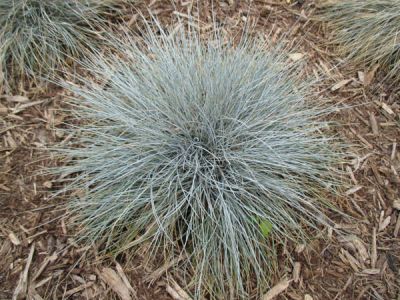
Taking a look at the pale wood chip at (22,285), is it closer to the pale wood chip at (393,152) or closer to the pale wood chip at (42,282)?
the pale wood chip at (42,282)

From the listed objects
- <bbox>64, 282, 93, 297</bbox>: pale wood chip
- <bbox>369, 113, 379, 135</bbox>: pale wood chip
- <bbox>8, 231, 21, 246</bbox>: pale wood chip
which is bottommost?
<bbox>64, 282, 93, 297</bbox>: pale wood chip

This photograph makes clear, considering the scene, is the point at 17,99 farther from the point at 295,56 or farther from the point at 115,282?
the point at 295,56

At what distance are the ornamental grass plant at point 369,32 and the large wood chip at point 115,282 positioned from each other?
7.16 ft

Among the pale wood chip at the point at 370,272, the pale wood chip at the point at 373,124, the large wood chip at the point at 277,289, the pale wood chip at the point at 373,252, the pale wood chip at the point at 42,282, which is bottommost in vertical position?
the pale wood chip at the point at 370,272

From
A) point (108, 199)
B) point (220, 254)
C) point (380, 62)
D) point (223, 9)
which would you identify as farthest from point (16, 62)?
point (380, 62)

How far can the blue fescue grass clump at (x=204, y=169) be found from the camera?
2047mm

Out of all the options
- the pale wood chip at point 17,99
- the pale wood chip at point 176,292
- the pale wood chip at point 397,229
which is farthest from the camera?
the pale wood chip at point 17,99

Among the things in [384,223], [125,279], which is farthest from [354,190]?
Result: [125,279]

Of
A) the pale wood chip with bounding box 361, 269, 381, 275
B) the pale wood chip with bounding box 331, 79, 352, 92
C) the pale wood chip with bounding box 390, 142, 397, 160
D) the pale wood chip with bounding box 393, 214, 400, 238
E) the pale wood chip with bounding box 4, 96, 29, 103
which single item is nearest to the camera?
the pale wood chip with bounding box 361, 269, 381, 275

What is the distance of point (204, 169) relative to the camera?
7.12ft

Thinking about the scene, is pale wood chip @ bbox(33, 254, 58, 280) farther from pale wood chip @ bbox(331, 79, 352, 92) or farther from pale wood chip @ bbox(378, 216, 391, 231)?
pale wood chip @ bbox(331, 79, 352, 92)

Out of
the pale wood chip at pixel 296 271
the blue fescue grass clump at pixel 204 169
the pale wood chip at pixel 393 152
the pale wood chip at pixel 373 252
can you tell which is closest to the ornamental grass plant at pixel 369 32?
the pale wood chip at pixel 393 152

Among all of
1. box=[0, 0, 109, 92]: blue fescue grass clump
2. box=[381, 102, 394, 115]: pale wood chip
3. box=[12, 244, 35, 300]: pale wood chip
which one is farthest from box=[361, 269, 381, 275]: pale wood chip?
box=[0, 0, 109, 92]: blue fescue grass clump

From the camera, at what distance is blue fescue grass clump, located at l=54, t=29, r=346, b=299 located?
2047 mm
